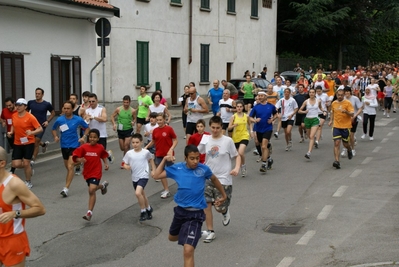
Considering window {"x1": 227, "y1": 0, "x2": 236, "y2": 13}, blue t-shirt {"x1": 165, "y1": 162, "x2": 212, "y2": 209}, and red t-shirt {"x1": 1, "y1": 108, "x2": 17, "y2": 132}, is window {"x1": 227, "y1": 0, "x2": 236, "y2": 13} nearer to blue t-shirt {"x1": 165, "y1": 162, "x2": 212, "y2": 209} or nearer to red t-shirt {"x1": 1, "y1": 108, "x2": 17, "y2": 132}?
red t-shirt {"x1": 1, "y1": 108, "x2": 17, "y2": 132}

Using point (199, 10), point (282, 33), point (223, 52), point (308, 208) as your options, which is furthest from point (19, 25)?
point (282, 33)

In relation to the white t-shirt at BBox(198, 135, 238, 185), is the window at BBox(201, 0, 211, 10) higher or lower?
higher

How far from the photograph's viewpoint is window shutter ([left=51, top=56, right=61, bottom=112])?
18891 mm

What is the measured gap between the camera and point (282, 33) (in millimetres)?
48156

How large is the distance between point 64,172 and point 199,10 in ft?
64.4

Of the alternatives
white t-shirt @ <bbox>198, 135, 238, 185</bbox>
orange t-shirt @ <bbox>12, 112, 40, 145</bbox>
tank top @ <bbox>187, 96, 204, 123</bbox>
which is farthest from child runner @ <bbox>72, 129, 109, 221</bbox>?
tank top @ <bbox>187, 96, 204, 123</bbox>

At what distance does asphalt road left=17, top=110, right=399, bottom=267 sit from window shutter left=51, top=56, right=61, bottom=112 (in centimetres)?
427

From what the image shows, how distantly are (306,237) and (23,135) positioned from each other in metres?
6.17

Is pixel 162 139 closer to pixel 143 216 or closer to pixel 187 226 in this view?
pixel 143 216

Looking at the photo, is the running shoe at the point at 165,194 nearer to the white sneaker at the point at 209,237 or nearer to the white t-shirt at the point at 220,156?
the white t-shirt at the point at 220,156

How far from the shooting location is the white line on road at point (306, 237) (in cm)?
884

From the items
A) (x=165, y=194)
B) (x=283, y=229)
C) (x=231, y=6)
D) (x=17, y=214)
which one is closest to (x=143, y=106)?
(x=165, y=194)

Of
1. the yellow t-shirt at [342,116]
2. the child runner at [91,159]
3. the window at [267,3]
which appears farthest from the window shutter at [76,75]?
the window at [267,3]

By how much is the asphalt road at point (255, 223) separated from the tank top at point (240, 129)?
0.86 metres
